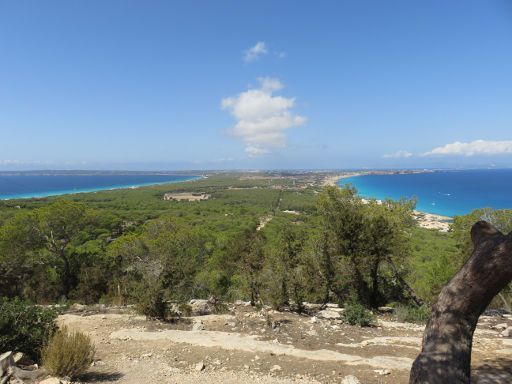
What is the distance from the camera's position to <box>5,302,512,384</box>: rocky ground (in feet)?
20.7

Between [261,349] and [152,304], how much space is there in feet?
15.7

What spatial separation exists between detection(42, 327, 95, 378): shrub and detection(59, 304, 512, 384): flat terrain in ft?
1.05

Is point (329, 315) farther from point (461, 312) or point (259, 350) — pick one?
point (461, 312)

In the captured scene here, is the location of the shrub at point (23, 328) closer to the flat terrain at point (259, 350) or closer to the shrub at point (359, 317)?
the flat terrain at point (259, 350)

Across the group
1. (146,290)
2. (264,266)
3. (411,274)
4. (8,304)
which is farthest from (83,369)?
(411,274)

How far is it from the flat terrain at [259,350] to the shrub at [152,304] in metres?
0.37

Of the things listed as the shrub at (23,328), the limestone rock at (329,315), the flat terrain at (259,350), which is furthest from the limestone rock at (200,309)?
the shrub at (23,328)

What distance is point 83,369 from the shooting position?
19.5ft

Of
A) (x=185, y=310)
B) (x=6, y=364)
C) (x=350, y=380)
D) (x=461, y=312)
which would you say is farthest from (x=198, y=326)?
(x=461, y=312)

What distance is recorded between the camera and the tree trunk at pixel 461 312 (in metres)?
4.14

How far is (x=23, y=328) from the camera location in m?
6.61

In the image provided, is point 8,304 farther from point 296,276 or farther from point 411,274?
point 411,274

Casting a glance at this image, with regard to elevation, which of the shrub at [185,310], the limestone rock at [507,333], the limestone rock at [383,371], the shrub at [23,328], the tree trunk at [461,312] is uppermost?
the tree trunk at [461,312]

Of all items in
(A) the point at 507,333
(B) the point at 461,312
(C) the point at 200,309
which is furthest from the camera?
(C) the point at 200,309
